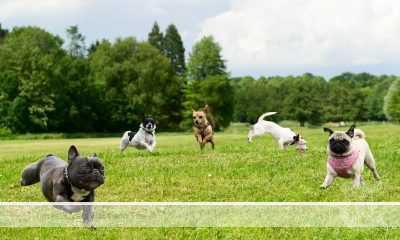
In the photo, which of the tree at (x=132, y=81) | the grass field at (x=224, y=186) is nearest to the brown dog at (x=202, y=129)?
the grass field at (x=224, y=186)

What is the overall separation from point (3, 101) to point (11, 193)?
7391cm

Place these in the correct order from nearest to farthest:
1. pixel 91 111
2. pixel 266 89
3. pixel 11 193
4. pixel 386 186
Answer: pixel 386 186
pixel 11 193
pixel 91 111
pixel 266 89

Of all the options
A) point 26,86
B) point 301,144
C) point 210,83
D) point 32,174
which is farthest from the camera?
point 210,83

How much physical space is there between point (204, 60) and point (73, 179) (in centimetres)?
9637

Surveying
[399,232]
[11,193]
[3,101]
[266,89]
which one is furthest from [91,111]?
[399,232]

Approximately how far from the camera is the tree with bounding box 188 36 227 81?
329ft

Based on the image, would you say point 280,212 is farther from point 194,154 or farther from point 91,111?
point 91,111

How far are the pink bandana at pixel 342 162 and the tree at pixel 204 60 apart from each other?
93.6 meters

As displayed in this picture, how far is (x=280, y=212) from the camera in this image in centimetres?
565

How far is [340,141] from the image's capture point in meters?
6.62

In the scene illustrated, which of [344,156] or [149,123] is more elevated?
[149,123]

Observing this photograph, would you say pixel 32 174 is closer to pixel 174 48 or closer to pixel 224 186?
pixel 224 186
